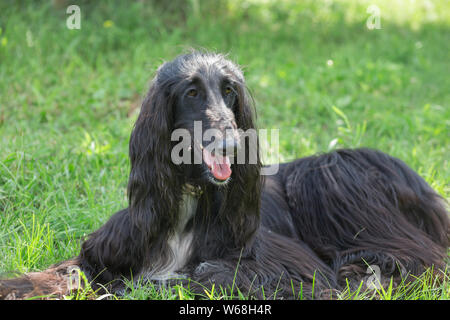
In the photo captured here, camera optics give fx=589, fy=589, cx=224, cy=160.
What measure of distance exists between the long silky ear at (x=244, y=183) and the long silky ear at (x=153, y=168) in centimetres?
30

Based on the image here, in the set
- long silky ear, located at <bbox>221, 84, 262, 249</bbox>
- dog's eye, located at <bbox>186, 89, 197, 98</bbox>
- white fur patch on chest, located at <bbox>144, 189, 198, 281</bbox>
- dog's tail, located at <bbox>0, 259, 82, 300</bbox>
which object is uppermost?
dog's eye, located at <bbox>186, 89, 197, 98</bbox>

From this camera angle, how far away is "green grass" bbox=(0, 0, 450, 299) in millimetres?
4188

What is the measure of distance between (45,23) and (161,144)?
5.11 metres

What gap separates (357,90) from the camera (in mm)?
6855

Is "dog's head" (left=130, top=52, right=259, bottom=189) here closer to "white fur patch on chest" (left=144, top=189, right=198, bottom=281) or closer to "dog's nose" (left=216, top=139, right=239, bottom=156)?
"dog's nose" (left=216, top=139, right=239, bottom=156)

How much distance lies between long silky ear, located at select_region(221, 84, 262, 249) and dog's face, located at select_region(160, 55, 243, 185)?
0.23 ft

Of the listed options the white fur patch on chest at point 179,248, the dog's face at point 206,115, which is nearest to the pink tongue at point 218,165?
the dog's face at point 206,115

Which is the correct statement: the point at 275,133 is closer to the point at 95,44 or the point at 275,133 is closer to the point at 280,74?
the point at 280,74

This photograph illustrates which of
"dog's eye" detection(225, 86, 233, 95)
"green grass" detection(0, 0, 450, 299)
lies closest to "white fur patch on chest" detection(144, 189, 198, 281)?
"green grass" detection(0, 0, 450, 299)

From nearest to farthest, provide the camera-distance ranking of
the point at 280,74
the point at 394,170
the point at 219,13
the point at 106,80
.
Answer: the point at 394,170 → the point at 106,80 → the point at 280,74 → the point at 219,13

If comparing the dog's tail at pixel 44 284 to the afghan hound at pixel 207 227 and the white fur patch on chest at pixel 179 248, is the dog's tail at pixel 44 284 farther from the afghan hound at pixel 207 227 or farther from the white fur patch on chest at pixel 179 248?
the white fur patch on chest at pixel 179 248

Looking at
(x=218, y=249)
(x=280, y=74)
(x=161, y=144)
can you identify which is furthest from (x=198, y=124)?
(x=280, y=74)

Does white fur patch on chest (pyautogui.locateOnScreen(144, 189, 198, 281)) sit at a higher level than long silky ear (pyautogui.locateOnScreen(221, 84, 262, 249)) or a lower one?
lower
